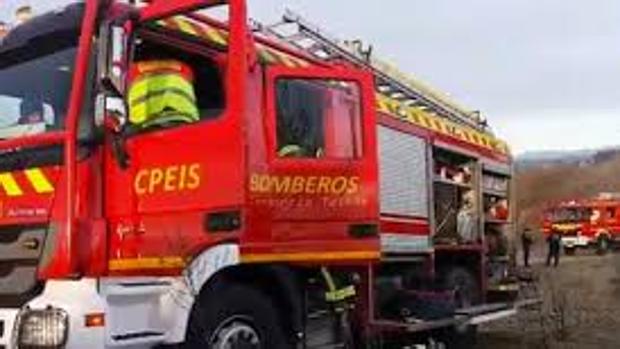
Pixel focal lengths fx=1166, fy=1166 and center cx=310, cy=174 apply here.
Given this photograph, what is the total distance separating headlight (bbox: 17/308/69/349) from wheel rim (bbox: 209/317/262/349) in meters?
1.18

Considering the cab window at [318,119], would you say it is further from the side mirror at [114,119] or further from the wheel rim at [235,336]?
the side mirror at [114,119]

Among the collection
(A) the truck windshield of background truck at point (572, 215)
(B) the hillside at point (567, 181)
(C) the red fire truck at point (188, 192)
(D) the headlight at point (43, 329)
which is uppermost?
(B) the hillside at point (567, 181)

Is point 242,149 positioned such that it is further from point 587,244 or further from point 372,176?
point 587,244

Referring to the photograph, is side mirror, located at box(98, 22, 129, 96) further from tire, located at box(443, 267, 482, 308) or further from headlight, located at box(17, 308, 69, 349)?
tire, located at box(443, 267, 482, 308)

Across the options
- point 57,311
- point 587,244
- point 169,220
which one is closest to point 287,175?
point 169,220

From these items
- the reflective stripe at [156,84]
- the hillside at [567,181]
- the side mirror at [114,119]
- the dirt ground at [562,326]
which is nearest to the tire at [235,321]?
the side mirror at [114,119]

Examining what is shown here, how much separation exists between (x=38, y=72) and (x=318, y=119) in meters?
2.22

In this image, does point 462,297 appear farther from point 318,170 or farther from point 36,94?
point 36,94

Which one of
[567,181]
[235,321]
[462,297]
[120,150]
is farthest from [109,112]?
[567,181]

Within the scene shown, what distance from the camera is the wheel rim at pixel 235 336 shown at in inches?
282

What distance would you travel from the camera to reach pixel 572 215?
46688mm

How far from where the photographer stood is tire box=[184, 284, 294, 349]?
276 inches

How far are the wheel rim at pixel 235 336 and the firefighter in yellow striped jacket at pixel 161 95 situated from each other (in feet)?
4.26

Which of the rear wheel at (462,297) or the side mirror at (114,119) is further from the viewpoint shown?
the rear wheel at (462,297)
